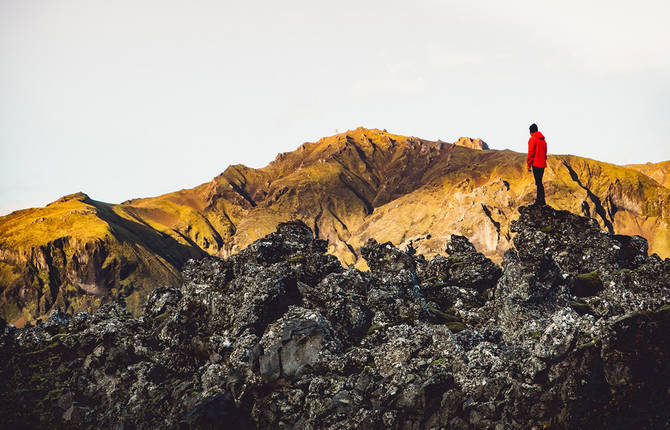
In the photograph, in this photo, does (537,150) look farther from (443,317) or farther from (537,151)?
(443,317)

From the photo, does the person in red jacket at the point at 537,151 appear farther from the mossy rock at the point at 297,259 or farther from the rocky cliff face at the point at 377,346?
the mossy rock at the point at 297,259

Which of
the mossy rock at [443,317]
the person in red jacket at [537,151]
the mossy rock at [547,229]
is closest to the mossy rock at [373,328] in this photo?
the mossy rock at [443,317]

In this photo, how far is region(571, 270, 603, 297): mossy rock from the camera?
42312 mm

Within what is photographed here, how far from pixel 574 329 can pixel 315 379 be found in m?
15.1

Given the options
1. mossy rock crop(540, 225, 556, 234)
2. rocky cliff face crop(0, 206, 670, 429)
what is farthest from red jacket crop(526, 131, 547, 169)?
mossy rock crop(540, 225, 556, 234)

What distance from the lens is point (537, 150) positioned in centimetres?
3841

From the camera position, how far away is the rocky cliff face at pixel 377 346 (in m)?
24.2

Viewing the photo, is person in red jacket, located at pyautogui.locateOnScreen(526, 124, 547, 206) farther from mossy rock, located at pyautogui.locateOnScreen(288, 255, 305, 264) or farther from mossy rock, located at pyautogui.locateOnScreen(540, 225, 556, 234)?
mossy rock, located at pyautogui.locateOnScreen(288, 255, 305, 264)

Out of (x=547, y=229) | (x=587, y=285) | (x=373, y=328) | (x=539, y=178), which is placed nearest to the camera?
(x=539, y=178)

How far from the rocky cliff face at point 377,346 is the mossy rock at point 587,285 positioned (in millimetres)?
118

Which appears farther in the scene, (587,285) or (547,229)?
(547,229)

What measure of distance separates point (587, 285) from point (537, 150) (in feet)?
40.2

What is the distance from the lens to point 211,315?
46.4 meters

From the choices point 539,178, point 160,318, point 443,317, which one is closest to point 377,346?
point 443,317
